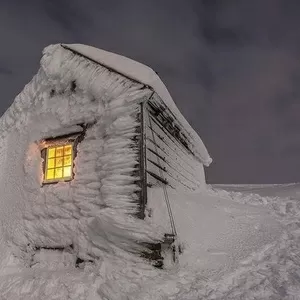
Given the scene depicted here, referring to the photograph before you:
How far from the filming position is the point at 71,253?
5934 mm

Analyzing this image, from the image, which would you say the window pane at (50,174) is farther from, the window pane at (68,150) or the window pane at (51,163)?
the window pane at (68,150)

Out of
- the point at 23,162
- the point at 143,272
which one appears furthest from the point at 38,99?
the point at 143,272

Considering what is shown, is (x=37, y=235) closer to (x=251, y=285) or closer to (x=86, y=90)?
(x=86, y=90)

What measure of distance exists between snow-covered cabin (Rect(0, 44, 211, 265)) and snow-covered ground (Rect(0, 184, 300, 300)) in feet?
1.47

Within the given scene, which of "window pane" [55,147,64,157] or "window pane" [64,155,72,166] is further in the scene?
"window pane" [55,147,64,157]

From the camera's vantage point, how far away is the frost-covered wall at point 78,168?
5594 millimetres

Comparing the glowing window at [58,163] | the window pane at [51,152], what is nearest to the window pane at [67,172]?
the glowing window at [58,163]

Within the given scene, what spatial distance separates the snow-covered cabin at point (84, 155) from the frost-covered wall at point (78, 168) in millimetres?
21

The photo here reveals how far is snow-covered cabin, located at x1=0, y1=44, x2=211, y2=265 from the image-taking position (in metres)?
5.72

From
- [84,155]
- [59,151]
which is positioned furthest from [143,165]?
[59,151]

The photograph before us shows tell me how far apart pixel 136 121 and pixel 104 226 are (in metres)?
2.25

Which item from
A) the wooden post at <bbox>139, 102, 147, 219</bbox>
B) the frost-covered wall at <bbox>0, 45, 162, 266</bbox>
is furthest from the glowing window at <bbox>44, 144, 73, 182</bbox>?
the wooden post at <bbox>139, 102, 147, 219</bbox>

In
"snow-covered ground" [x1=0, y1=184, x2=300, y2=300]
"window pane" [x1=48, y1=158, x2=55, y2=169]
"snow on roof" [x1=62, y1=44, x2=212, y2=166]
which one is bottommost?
"snow-covered ground" [x1=0, y1=184, x2=300, y2=300]

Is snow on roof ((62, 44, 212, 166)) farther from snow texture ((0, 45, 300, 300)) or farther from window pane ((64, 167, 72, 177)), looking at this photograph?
window pane ((64, 167, 72, 177))
